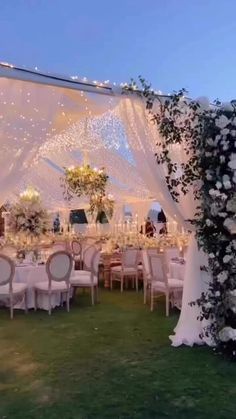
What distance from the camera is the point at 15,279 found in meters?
7.46

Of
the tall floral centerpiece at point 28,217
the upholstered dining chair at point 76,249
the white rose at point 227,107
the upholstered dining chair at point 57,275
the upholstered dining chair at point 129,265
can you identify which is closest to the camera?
the white rose at point 227,107

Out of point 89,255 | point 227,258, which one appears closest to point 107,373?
point 227,258

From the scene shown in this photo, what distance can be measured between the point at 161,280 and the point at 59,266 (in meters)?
1.66

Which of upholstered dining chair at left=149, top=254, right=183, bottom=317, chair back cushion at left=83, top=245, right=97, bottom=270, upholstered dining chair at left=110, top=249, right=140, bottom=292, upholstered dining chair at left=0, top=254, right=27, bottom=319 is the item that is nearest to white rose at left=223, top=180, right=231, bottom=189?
upholstered dining chair at left=149, top=254, right=183, bottom=317

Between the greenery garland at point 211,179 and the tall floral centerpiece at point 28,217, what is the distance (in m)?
3.36

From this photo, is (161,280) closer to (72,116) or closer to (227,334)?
(227,334)

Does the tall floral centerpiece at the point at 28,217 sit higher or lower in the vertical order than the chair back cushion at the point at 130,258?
higher

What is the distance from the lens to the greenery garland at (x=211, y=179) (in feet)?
15.3

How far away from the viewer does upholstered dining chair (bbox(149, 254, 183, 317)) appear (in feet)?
22.9

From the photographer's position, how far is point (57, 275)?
23.9ft

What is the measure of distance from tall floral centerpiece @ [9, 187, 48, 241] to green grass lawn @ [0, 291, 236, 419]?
181 cm

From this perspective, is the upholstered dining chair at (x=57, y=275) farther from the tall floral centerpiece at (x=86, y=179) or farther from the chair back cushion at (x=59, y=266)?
the tall floral centerpiece at (x=86, y=179)

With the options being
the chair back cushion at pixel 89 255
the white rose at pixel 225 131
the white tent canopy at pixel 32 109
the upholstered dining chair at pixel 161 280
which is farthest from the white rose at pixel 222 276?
the chair back cushion at pixel 89 255

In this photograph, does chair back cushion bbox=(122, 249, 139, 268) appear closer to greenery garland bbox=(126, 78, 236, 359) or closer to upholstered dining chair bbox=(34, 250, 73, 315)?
upholstered dining chair bbox=(34, 250, 73, 315)
